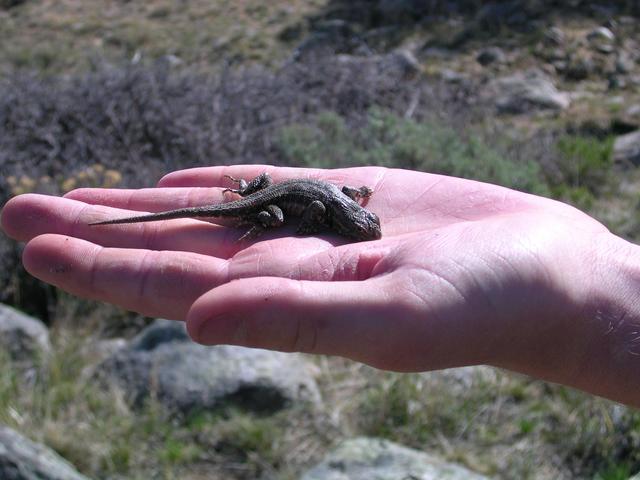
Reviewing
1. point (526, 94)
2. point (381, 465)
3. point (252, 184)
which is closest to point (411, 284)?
point (381, 465)

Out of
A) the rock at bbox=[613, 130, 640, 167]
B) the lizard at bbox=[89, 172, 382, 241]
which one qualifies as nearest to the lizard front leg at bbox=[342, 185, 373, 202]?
→ the lizard at bbox=[89, 172, 382, 241]

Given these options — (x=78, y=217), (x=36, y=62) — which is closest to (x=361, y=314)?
(x=78, y=217)

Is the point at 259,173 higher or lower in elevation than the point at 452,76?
higher

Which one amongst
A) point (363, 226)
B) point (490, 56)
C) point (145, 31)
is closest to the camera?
point (363, 226)

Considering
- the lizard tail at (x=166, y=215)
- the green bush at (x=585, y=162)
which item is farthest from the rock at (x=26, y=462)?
the green bush at (x=585, y=162)

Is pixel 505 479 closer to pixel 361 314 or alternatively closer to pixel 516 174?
pixel 361 314

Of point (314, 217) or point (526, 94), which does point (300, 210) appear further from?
point (526, 94)

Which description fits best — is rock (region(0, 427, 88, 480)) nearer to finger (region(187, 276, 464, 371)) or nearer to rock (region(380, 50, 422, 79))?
finger (region(187, 276, 464, 371))

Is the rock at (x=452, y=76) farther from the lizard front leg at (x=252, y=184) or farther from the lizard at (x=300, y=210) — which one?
the lizard at (x=300, y=210)
